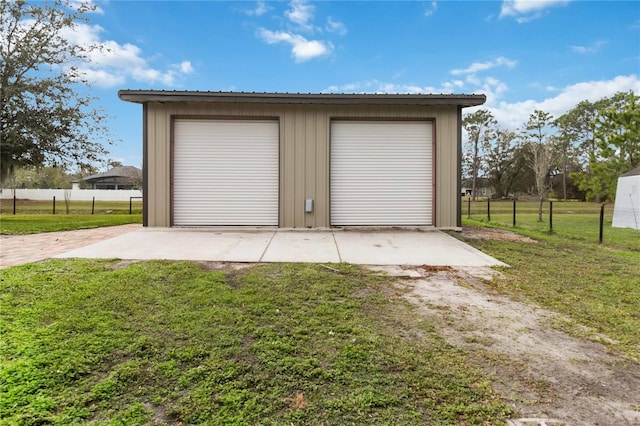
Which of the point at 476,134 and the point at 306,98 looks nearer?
the point at 306,98

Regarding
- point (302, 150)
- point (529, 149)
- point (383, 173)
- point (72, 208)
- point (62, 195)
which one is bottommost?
point (72, 208)

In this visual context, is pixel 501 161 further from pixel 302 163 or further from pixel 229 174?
pixel 229 174

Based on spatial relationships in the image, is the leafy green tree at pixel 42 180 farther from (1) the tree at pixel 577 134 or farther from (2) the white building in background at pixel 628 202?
(1) the tree at pixel 577 134

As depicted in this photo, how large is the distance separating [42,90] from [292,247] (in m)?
11.1

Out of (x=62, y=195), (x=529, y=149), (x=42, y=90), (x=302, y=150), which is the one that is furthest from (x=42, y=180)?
(x=529, y=149)

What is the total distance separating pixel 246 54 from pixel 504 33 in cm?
922

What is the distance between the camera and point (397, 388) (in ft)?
6.46

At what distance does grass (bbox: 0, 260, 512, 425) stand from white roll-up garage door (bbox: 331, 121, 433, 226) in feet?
17.1

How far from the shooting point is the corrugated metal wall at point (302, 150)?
846 cm

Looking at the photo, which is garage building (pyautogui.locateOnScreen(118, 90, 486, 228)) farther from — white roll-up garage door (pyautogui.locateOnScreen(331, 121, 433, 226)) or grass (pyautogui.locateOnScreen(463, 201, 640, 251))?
grass (pyautogui.locateOnScreen(463, 201, 640, 251))

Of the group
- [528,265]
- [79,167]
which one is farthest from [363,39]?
[79,167]

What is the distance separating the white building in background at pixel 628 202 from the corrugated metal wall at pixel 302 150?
830 centimetres

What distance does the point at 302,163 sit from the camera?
8586 millimetres

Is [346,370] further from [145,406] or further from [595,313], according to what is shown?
[595,313]
